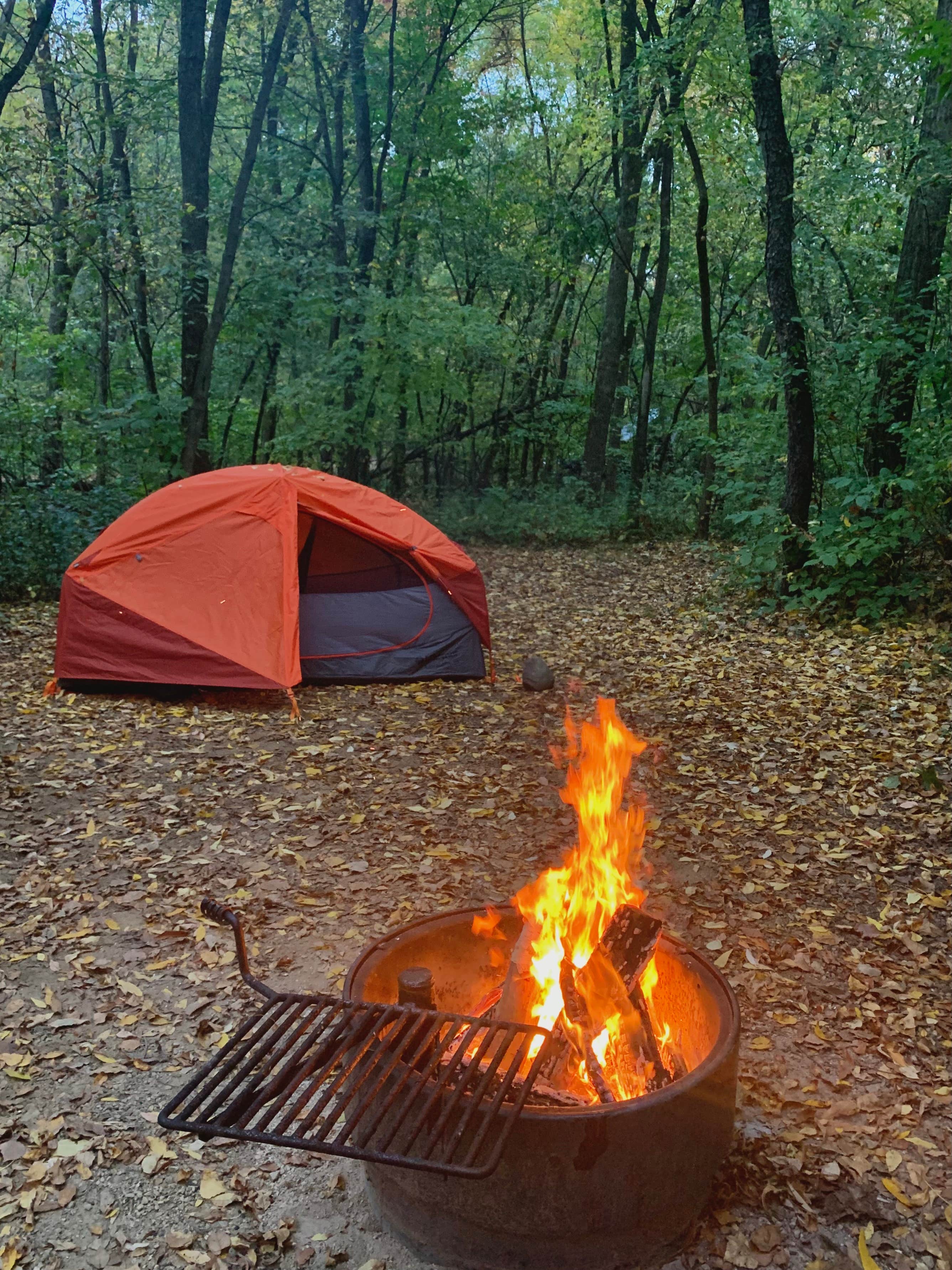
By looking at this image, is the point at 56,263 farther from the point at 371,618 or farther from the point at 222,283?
the point at 371,618

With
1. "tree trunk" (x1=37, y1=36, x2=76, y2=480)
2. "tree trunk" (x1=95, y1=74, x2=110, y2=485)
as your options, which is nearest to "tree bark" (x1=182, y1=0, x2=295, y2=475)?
"tree trunk" (x1=95, y1=74, x2=110, y2=485)

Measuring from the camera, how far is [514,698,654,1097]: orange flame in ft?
8.71

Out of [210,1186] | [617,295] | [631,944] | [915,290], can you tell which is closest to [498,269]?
[617,295]

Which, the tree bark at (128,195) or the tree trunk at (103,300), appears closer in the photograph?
the tree trunk at (103,300)

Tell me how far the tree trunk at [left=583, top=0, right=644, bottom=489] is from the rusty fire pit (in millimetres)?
14342

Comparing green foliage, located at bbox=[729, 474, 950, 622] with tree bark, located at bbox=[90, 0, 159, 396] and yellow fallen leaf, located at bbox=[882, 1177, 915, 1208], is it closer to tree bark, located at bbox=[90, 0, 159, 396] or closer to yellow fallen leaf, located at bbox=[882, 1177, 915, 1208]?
yellow fallen leaf, located at bbox=[882, 1177, 915, 1208]

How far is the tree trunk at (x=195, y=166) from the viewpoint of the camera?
12.4 m

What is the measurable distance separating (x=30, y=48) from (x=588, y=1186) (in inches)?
436

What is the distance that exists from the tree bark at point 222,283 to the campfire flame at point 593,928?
10.3 m

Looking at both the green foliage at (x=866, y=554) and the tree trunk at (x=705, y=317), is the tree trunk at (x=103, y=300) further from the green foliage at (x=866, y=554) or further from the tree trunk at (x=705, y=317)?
the green foliage at (x=866, y=554)

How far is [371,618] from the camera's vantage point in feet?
24.7

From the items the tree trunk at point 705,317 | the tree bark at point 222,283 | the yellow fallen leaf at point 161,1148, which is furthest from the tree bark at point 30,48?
the yellow fallen leaf at point 161,1148

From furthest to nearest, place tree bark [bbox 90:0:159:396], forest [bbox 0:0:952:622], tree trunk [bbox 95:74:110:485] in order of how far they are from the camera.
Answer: tree bark [bbox 90:0:159:396] < tree trunk [bbox 95:74:110:485] < forest [bbox 0:0:952:622]

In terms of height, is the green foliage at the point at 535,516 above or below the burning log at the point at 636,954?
above
